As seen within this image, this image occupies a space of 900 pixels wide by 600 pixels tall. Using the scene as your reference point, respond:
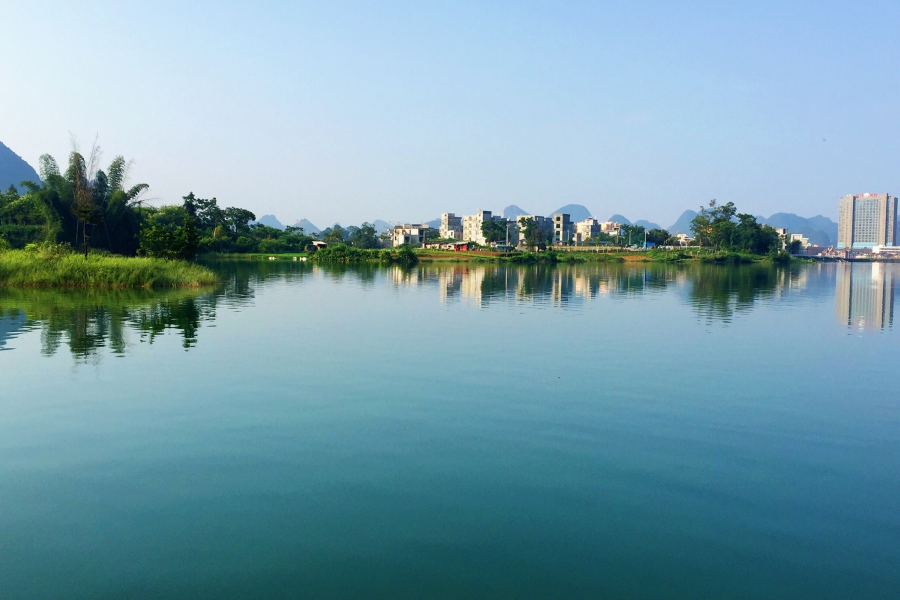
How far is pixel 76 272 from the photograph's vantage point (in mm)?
34562

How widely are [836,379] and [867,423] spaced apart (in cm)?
423

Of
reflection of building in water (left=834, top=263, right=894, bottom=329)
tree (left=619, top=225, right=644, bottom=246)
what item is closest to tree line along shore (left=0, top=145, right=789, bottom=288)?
reflection of building in water (left=834, top=263, right=894, bottom=329)

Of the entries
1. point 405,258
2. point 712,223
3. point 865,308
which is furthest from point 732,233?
point 865,308

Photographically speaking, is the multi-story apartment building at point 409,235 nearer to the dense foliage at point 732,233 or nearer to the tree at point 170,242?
the dense foliage at point 732,233

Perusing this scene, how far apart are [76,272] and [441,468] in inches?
1247

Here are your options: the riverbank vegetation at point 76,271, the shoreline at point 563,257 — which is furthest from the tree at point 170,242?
the shoreline at point 563,257

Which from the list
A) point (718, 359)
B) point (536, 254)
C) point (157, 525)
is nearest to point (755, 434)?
point (718, 359)

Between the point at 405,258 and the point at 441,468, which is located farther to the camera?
the point at 405,258

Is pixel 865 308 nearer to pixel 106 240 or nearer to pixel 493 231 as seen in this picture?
pixel 106 240

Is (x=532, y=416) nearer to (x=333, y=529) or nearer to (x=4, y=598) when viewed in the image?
(x=333, y=529)

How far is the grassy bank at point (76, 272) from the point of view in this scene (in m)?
34.0

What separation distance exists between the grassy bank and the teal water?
14900 mm

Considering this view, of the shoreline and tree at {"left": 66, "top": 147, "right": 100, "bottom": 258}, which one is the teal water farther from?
the shoreline

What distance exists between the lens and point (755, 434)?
11547 mm
